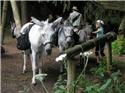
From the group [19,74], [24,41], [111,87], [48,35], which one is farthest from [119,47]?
[111,87]

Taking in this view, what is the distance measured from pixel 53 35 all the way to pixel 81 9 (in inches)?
437

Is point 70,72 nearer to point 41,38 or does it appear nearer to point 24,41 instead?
point 41,38

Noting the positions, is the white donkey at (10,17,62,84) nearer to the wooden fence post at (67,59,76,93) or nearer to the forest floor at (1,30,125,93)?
the forest floor at (1,30,125,93)

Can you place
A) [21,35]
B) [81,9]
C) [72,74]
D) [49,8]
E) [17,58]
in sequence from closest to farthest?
[72,74] → [21,35] → [17,58] → [81,9] → [49,8]

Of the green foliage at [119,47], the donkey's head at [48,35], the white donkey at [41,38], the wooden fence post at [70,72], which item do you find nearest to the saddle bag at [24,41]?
the white donkey at [41,38]

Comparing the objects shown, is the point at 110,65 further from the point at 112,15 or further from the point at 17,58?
the point at 112,15

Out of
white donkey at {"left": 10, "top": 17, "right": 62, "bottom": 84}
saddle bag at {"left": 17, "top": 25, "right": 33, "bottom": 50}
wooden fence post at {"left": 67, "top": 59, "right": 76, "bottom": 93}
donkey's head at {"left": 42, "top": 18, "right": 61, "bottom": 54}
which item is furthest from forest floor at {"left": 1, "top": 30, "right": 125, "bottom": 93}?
wooden fence post at {"left": 67, "top": 59, "right": 76, "bottom": 93}

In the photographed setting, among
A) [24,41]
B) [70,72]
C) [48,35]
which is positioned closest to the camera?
[70,72]

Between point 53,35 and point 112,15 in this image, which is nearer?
point 53,35

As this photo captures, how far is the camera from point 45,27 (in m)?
8.82

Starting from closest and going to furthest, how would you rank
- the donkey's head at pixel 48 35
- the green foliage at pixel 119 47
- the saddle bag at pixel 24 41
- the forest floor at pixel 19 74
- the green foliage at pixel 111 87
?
the green foliage at pixel 111 87 < the donkey's head at pixel 48 35 < the forest floor at pixel 19 74 < the saddle bag at pixel 24 41 < the green foliage at pixel 119 47

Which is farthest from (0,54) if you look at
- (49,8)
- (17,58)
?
(49,8)

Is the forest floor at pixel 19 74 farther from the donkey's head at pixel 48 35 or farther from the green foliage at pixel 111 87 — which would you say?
the green foliage at pixel 111 87

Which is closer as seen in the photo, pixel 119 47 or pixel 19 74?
pixel 19 74
